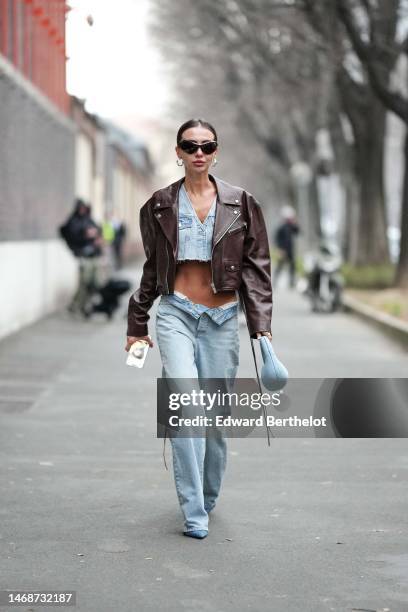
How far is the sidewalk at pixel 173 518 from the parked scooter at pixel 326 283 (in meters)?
11.6

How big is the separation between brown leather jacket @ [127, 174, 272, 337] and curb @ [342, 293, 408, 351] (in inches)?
396

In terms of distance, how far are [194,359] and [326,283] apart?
17.1 meters

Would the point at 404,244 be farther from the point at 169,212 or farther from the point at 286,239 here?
the point at 169,212

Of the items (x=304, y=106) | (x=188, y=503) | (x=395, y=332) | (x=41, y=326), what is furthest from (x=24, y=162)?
(x=304, y=106)

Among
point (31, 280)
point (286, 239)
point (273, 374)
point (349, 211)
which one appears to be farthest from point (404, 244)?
point (273, 374)

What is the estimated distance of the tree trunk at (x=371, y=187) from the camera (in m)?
28.3

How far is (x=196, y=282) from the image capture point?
6285mm

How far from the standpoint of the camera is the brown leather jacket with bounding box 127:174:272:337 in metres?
6.21

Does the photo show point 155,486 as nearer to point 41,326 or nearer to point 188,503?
point 188,503

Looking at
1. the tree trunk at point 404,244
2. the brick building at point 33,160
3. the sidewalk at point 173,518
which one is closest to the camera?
the sidewalk at point 173,518

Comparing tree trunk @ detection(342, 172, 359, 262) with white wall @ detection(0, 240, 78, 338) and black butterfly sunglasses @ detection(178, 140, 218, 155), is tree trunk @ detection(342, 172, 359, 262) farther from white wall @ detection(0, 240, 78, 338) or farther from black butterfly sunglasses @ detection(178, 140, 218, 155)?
black butterfly sunglasses @ detection(178, 140, 218, 155)

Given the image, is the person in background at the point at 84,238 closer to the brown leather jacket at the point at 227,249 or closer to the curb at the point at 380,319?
the curb at the point at 380,319

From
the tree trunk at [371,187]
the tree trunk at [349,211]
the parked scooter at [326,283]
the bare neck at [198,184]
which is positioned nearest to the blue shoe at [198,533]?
the bare neck at [198,184]

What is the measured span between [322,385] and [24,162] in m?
15.2
